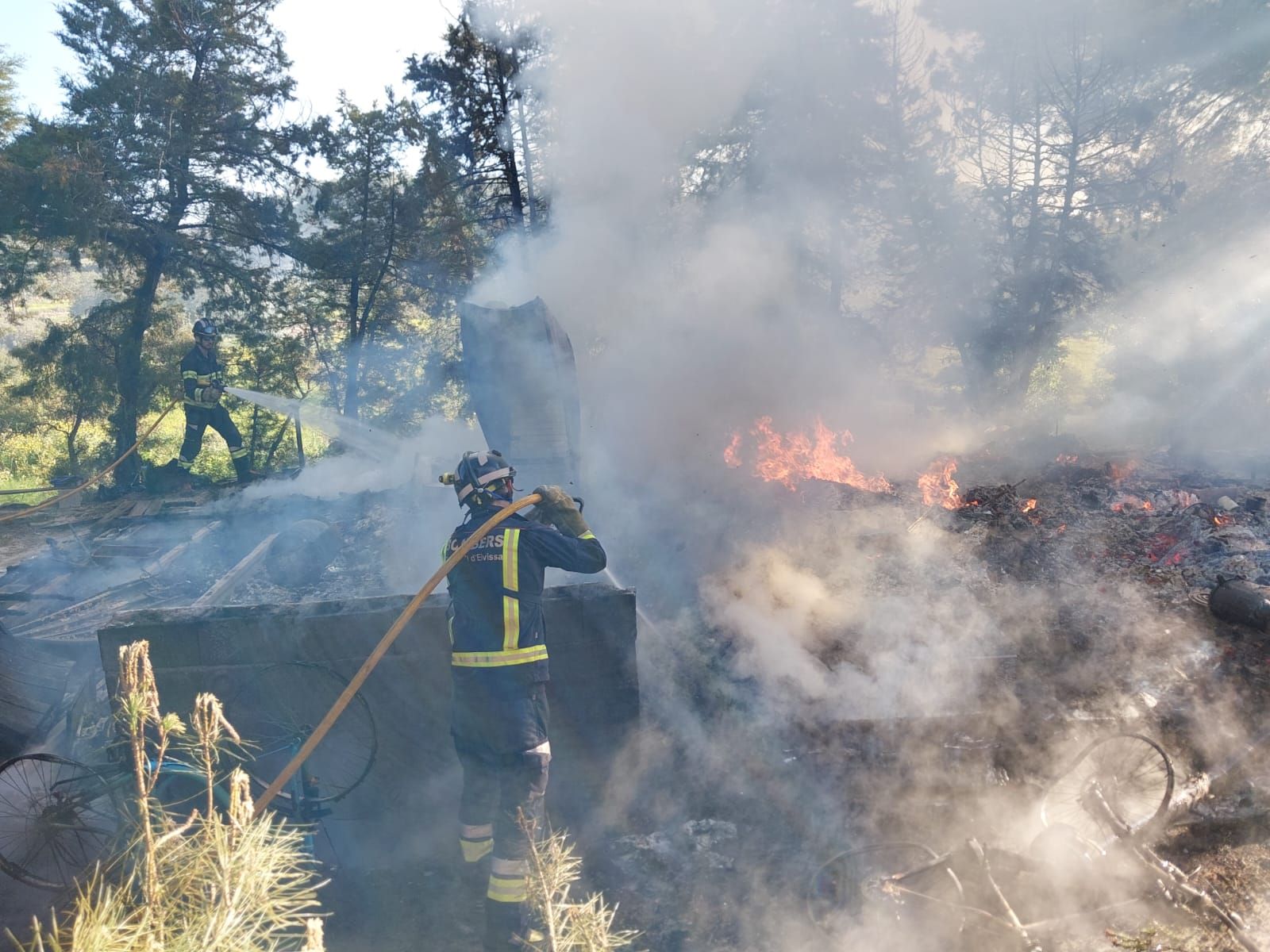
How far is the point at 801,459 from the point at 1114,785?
7.15m

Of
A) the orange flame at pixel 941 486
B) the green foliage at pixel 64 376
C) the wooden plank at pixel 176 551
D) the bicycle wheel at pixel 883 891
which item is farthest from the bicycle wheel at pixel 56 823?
the green foliage at pixel 64 376

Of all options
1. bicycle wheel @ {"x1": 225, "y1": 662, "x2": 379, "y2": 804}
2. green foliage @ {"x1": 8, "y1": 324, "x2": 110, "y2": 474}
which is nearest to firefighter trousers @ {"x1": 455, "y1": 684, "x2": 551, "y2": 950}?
bicycle wheel @ {"x1": 225, "y1": 662, "x2": 379, "y2": 804}

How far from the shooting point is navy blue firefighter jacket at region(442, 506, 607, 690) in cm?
393

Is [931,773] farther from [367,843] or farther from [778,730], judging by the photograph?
[367,843]

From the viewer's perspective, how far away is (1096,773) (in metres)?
4.37

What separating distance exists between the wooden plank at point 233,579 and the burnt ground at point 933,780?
0.77ft

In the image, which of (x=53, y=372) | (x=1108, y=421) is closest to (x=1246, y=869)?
(x=1108, y=421)

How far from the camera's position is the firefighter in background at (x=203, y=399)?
408 inches

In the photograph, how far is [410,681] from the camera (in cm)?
475

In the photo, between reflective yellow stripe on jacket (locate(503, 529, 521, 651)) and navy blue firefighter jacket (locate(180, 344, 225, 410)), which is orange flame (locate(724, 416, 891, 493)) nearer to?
reflective yellow stripe on jacket (locate(503, 529, 521, 651))

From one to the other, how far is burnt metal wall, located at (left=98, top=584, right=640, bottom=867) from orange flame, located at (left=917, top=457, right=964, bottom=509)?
5.72 meters

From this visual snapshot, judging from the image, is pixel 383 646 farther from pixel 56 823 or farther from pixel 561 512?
pixel 56 823

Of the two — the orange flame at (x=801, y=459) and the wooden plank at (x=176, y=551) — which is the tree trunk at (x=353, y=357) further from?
the orange flame at (x=801, y=459)

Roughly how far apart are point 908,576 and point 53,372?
13.9m
